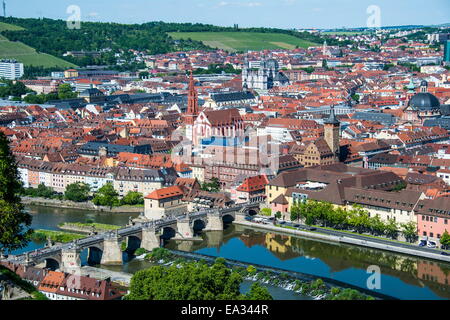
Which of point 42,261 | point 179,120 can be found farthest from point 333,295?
point 179,120

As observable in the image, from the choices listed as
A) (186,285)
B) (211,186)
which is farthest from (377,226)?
(186,285)

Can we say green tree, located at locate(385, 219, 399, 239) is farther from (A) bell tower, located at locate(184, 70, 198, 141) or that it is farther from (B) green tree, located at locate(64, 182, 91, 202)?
(A) bell tower, located at locate(184, 70, 198, 141)

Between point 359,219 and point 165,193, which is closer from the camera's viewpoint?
point 359,219

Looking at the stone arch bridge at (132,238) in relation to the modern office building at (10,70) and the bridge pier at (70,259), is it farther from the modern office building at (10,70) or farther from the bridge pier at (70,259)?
the modern office building at (10,70)

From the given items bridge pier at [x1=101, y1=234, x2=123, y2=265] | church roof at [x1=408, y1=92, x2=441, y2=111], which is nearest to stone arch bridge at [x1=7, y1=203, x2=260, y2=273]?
bridge pier at [x1=101, y1=234, x2=123, y2=265]

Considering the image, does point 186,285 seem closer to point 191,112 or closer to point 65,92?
point 191,112

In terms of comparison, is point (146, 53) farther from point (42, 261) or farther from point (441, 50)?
point (42, 261)
